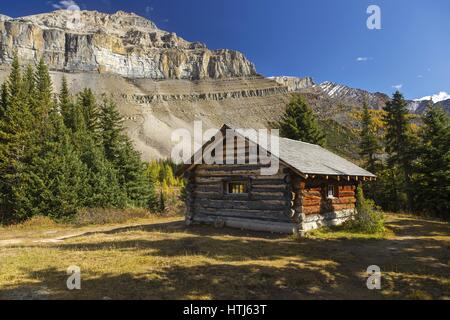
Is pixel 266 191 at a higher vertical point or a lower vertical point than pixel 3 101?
lower

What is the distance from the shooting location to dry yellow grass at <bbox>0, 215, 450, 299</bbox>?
785 centimetres

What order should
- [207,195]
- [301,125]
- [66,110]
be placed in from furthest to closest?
[66,110], [301,125], [207,195]

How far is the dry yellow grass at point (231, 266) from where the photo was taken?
785 cm

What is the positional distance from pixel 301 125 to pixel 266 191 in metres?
25.8

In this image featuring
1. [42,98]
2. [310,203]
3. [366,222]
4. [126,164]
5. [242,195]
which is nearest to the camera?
[366,222]

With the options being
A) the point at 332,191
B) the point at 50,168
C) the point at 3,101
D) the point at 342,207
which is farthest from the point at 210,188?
the point at 3,101

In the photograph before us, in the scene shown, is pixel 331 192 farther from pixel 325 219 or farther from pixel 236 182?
pixel 236 182

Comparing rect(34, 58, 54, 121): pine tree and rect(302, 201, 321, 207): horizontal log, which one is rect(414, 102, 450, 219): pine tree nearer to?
rect(302, 201, 321, 207): horizontal log

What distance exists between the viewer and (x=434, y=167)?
87.6ft

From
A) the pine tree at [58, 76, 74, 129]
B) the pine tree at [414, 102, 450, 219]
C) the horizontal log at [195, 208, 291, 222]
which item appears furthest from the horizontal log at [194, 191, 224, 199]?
the pine tree at [58, 76, 74, 129]

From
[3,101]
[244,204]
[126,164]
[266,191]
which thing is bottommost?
[244,204]

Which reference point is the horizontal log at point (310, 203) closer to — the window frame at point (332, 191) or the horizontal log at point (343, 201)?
the window frame at point (332, 191)

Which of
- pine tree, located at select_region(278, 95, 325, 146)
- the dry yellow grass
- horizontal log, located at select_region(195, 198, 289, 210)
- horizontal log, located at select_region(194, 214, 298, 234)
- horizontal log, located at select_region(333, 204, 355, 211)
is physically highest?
pine tree, located at select_region(278, 95, 325, 146)

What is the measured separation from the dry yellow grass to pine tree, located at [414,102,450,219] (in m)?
12.3
